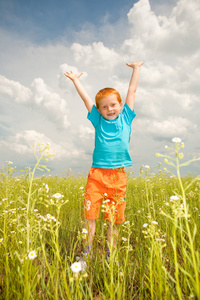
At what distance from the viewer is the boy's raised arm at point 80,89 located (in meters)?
3.68

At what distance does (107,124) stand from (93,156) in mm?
560

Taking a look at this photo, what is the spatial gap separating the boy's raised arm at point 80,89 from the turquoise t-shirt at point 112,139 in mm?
114

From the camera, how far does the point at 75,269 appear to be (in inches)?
48.1

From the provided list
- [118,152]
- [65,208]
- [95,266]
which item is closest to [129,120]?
[118,152]

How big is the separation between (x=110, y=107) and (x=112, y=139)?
0.52 m

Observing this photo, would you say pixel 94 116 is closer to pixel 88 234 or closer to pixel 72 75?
pixel 72 75

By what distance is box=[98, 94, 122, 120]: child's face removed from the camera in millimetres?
3436

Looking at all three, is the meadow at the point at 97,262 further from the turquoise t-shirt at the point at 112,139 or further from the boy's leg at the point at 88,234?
the turquoise t-shirt at the point at 112,139

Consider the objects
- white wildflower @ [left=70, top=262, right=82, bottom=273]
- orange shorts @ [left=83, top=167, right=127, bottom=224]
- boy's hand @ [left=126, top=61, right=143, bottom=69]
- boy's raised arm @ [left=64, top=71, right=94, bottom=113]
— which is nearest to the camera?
white wildflower @ [left=70, top=262, right=82, bottom=273]

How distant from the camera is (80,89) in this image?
12.5ft


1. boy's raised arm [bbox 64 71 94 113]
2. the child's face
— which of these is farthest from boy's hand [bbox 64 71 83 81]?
the child's face

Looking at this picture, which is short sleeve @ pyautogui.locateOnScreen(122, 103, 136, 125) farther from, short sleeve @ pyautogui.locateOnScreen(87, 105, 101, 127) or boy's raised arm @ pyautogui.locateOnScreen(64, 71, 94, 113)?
boy's raised arm @ pyautogui.locateOnScreen(64, 71, 94, 113)

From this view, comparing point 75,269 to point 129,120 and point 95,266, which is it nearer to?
point 95,266

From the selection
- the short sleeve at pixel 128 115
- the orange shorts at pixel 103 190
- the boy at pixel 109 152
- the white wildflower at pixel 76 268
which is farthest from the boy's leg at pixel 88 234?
the short sleeve at pixel 128 115
